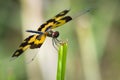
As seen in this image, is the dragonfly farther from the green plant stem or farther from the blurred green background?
the blurred green background

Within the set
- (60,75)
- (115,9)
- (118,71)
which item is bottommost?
(118,71)

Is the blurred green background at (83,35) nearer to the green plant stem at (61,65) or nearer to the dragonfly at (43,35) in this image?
the dragonfly at (43,35)

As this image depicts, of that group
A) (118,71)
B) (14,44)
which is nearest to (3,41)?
(14,44)

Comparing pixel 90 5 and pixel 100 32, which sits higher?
pixel 90 5

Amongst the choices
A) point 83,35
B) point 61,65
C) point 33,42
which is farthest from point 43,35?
point 83,35

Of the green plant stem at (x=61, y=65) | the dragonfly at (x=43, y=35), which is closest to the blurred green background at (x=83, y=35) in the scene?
the dragonfly at (x=43, y=35)

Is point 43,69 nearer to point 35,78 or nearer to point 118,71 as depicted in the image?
point 35,78

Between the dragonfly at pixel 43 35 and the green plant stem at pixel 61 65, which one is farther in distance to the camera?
the dragonfly at pixel 43 35

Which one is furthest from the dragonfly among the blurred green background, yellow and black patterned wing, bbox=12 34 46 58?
the blurred green background

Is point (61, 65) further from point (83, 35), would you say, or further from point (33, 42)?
point (83, 35)
